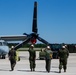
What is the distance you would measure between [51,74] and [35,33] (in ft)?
83.4

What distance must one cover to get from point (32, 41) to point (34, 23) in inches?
116

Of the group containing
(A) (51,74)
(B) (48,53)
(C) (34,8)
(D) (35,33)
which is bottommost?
(A) (51,74)

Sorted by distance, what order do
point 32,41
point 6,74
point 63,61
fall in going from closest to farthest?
point 6,74
point 63,61
point 32,41

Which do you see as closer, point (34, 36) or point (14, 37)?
point (34, 36)

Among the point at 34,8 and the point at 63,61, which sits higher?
the point at 34,8

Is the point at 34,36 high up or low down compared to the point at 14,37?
down

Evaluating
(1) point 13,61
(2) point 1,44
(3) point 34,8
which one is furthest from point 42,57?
(1) point 13,61

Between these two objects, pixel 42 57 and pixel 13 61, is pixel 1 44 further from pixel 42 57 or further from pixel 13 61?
pixel 13 61

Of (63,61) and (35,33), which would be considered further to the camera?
(35,33)

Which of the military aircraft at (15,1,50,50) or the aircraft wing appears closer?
the military aircraft at (15,1,50,50)

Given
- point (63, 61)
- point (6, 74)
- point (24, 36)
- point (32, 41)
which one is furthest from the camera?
point (24, 36)

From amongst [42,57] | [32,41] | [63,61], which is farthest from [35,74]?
[32,41]

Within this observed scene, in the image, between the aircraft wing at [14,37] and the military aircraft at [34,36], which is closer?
the military aircraft at [34,36]

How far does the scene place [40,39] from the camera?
42.2 metres
